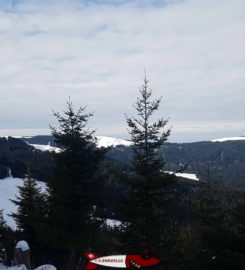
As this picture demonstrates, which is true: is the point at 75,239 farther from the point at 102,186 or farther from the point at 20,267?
the point at 20,267

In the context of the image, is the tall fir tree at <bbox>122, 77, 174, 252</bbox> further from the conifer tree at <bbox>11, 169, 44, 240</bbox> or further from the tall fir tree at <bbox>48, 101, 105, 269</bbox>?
the conifer tree at <bbox>11, 169, 44, 240</bbox>

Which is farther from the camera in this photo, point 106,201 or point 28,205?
point 28,205

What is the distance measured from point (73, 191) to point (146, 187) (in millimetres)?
3416

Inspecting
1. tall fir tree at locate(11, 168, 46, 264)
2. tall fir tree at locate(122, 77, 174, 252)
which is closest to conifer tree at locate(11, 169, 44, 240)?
tall fir tree at locate(11, 168, 46, 264)

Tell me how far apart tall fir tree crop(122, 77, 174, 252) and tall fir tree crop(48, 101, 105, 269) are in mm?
2485

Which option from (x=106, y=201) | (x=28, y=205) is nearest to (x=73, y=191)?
(x=106, y=201)

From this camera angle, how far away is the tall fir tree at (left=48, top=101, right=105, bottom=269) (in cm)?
1784

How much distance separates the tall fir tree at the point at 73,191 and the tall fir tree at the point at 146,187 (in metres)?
2.48

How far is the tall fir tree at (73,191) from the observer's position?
17.8 metres

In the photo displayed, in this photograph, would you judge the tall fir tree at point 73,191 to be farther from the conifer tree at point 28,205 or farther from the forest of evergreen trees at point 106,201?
the conifer tree at point 28,205

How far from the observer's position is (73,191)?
1812 centimetres

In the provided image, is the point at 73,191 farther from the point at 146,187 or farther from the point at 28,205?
the point at 28,205

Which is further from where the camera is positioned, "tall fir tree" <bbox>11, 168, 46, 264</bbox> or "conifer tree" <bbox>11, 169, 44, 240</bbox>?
"conifer tree" <bbox>11, 169, 44, 240</bbox>

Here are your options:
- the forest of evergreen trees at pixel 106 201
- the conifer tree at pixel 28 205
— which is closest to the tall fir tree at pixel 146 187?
the forest of evergreen trees at pixel 106 201
